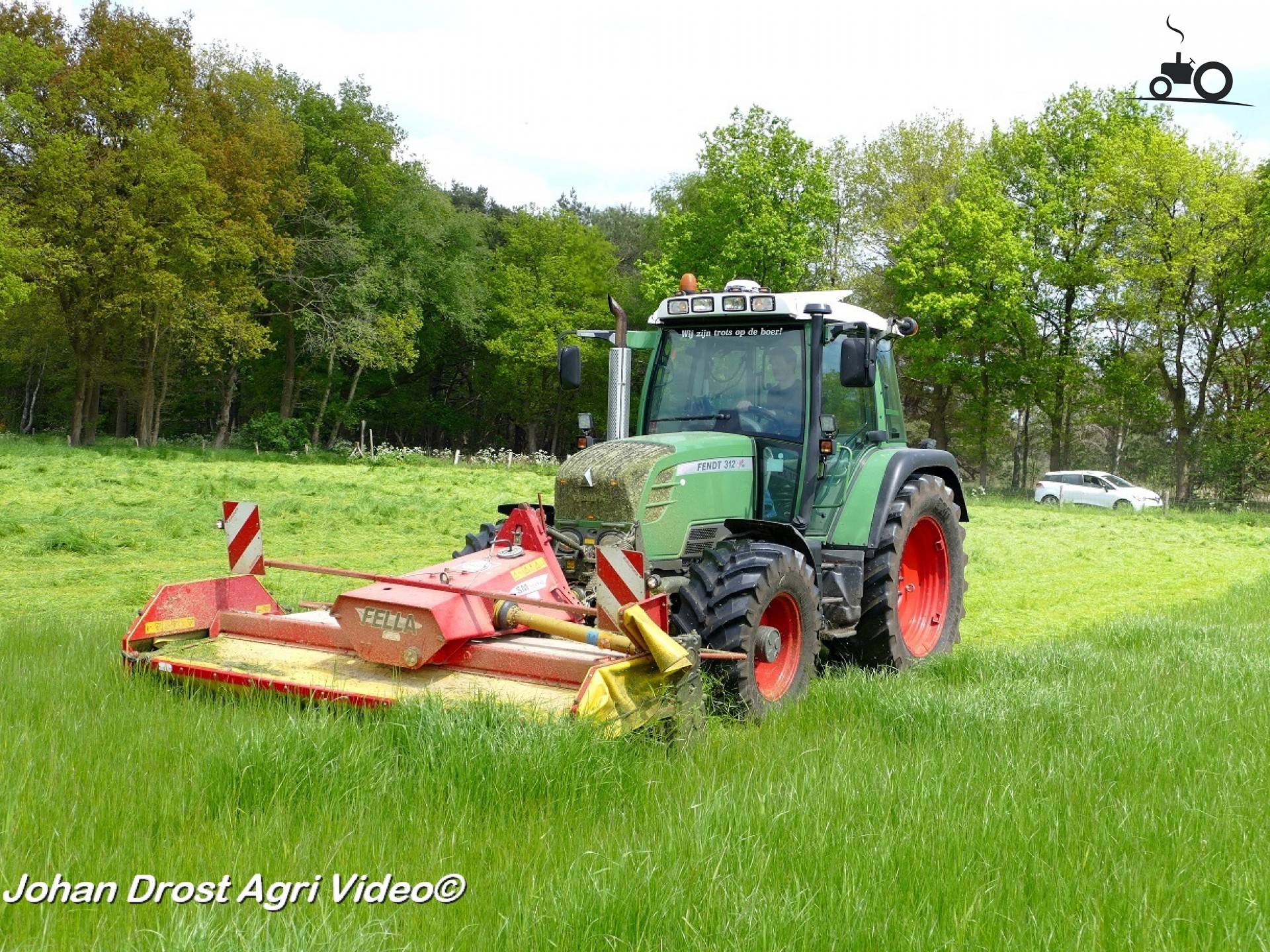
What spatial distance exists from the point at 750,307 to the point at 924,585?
2762 mm

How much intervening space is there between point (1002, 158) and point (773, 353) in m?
35.3

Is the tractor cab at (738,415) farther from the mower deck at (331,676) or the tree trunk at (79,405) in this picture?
the tree trunk at (79,405)

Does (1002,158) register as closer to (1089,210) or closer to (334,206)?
(1089,210)

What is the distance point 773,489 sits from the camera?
733 cm

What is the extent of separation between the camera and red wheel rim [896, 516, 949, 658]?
8.36 metres

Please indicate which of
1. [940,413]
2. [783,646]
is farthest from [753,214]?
[783,646]

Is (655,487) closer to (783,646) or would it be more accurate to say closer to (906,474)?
(783,646)

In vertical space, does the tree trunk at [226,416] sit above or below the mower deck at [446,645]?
above

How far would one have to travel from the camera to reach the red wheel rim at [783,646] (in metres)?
6.16

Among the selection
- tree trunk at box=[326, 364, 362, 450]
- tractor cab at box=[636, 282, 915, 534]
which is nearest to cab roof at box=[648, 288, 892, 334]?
tractor cab at box=[636, 282, 915, 534]

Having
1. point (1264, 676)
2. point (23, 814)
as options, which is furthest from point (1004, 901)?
point (1264, 676)

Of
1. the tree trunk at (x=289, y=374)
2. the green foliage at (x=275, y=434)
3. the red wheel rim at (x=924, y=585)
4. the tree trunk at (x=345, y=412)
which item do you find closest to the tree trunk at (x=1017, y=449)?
the tree trunk at (x=345, y=412)

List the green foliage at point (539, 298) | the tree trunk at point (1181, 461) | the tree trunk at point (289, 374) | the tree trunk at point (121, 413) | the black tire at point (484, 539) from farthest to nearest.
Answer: the tree trunk at point (121, 413)
the green foliage at point (539, 298)
the tree trunk at point (289, 374)
the tree trunk at point (1181, 461)
the black tire at point (484, 539)

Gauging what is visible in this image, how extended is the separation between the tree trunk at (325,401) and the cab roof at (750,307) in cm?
3327
